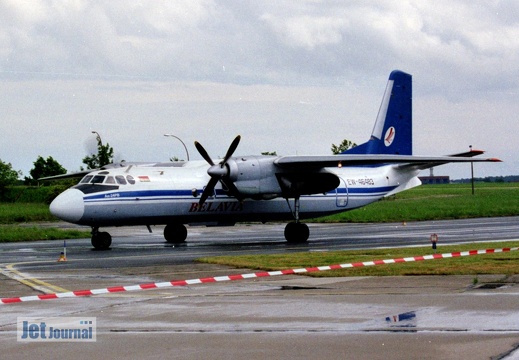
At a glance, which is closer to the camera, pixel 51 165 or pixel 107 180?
pixel 107 180

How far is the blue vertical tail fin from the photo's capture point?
39312mm

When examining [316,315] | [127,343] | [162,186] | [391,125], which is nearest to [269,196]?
[162,186]

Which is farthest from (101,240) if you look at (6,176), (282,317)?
(6,176)

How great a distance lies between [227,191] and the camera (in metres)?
33.8

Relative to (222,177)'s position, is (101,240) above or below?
below

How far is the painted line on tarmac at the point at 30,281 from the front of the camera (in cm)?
1736

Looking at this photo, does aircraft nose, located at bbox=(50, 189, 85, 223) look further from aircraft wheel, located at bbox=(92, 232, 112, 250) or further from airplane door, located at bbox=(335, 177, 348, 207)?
airplane door, located at bbox=(335, 177, 348, 207)

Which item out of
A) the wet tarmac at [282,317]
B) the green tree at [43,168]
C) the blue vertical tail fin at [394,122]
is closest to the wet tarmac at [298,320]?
the wet tarmac at [282,317]

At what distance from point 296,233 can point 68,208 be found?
9141 mm

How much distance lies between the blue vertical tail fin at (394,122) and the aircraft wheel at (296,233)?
588 cm

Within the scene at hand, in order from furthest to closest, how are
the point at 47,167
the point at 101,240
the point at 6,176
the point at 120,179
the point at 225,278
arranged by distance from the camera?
the point at 47,167 < the point at 6,176 < the point at 120,179 < the point at 101,240 < the point at 225,278

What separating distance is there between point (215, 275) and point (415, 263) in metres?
4.96

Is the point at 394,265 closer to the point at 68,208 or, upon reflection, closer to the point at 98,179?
the point at 68,208

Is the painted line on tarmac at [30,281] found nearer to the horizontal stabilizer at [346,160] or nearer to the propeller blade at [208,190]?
the propeller blade at [208,190]
